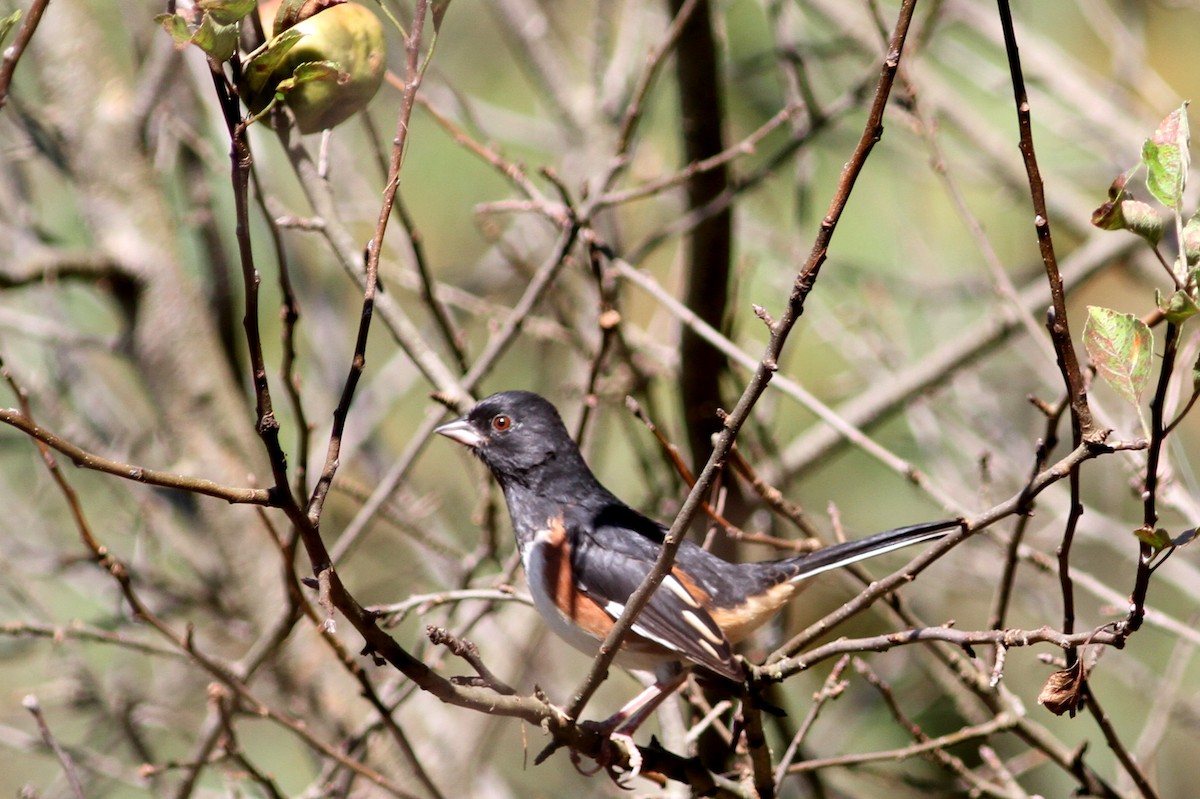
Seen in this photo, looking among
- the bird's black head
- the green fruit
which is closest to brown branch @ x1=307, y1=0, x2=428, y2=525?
the green fruit

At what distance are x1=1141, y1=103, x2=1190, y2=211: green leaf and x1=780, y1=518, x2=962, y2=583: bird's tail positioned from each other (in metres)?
1.12

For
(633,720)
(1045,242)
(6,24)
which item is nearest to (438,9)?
(6,24)

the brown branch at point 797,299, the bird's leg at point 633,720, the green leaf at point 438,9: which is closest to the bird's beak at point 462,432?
the bird's leg at point 633,720

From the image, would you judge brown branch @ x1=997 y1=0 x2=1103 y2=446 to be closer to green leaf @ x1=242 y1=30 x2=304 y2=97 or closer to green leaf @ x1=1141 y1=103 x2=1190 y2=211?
green leaf @ x1=1141 y1=103 x2=1190 y2=211

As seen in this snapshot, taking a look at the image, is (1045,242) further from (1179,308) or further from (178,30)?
(178,30)

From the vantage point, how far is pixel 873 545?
2.81m

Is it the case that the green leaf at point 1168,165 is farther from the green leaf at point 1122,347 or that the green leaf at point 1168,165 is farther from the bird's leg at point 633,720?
the bird's leg at point 633,720

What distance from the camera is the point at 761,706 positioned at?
2.50 meters

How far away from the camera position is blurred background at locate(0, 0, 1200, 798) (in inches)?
140

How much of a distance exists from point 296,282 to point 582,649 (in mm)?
3232

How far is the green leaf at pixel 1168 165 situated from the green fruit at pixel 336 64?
1.17 m

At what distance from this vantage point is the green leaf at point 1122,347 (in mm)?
1651

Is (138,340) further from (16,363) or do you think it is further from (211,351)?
(16,363)

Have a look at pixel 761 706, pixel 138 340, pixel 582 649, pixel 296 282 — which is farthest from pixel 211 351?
A: pixel 761 706
